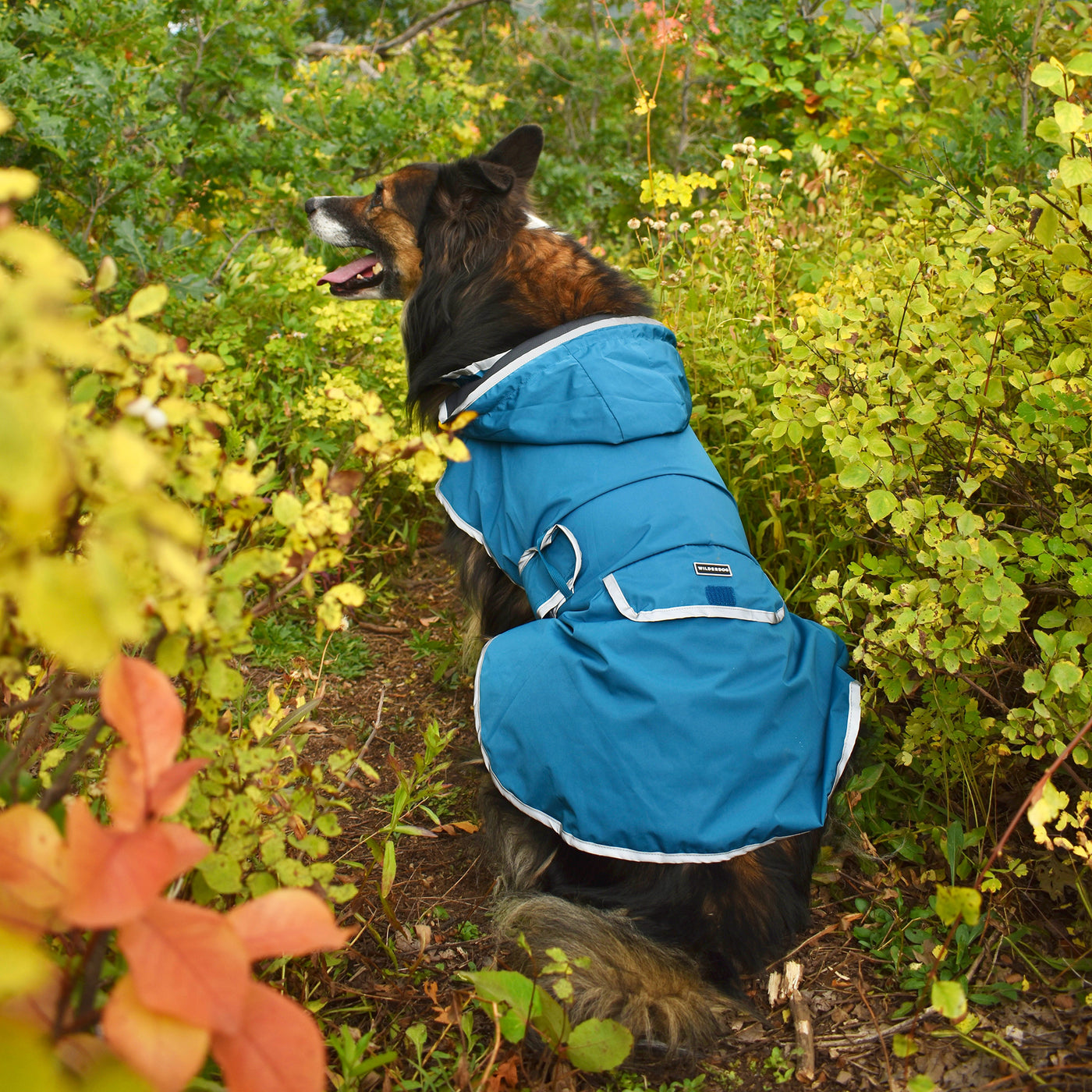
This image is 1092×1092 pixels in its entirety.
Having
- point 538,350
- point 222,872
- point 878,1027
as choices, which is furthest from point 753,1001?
point 538,350

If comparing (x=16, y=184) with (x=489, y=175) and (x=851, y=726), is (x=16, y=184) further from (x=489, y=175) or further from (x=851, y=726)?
(x=489, y=175)

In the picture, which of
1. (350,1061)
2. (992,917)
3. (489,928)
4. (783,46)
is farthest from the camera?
(783,46)

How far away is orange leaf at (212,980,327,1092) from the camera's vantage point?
29.3 inches

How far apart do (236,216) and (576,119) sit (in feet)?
14.4

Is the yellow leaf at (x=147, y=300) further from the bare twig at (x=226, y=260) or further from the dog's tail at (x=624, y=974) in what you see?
the bare twig at (x=226, y=260)

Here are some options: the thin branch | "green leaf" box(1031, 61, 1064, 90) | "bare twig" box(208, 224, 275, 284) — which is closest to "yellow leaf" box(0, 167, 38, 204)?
"green leaf" box(1031, 61, 1064, 90)

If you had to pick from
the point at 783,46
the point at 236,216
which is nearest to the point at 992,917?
the point at 236,216

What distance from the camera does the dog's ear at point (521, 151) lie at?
3244mm

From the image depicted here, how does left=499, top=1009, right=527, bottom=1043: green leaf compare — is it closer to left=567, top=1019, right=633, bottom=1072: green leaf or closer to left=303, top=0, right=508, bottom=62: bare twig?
left=567, top=1019, right=633, bottom=1072: green leaf

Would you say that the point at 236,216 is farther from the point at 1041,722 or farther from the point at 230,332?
the point at 1041,722

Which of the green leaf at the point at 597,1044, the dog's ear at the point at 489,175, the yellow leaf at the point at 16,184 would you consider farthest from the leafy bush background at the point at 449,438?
the dog's ear at the point at 489,175

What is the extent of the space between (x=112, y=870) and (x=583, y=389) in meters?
1.76

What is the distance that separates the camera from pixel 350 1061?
1506 mm

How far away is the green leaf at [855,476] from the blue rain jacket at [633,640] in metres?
0.32
